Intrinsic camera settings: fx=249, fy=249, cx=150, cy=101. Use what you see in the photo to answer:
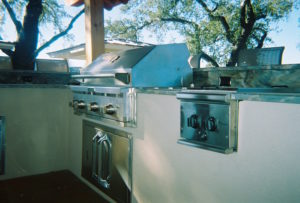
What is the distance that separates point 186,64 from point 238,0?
14.9m

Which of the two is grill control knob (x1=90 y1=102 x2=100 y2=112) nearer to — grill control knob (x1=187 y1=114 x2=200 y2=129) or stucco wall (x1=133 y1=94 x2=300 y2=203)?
stucco wall (x1=133 y1=94 x2=300 y2=203)

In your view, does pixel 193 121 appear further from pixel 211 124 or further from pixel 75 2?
pixel 75 2

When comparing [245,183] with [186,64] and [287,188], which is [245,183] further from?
[186,64]

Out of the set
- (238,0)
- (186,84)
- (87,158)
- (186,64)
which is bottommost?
(87,158)

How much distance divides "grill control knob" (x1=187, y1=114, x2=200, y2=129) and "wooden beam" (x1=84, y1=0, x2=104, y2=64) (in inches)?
85.9

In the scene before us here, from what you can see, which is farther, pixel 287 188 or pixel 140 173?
pixel 140 173

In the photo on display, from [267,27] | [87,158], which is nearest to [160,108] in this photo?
[87,158]

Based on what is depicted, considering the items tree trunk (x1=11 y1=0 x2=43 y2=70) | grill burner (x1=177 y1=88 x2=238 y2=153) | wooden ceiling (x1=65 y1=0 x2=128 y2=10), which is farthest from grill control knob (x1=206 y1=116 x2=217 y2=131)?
tree trunk (x1=11 y1=0 x2=43 y2=70)

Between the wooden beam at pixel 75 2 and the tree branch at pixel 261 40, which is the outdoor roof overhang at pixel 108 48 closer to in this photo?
the wooden beam at pixel 75 2

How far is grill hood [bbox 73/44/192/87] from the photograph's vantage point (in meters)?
2.08

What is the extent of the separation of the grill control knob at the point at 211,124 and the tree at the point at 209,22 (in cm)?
1294

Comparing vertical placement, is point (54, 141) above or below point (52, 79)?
below

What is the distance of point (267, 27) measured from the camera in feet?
49.0

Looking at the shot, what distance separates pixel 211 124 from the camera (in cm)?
120
